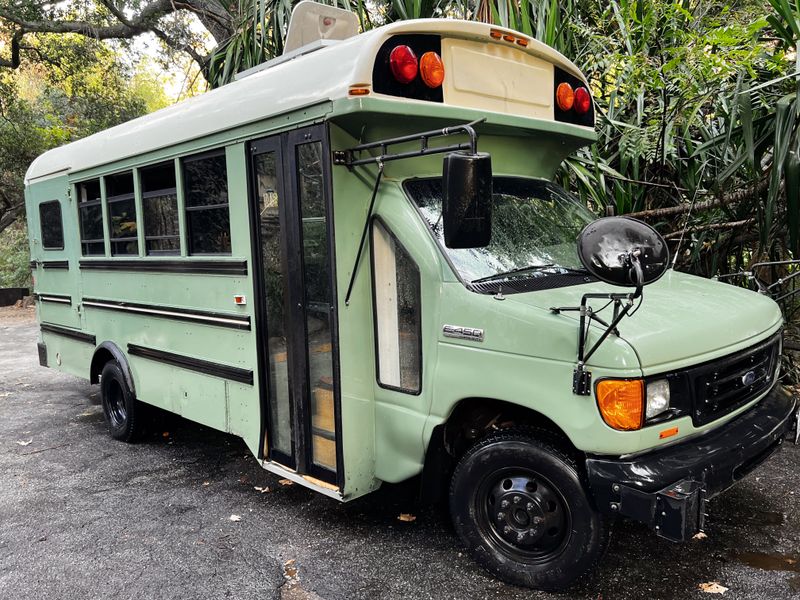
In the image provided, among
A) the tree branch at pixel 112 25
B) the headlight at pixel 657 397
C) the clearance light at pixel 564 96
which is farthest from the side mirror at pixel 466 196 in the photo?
the tree branch at pixel 112 25

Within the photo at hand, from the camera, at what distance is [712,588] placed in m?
3.02

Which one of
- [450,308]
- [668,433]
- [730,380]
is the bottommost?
[668,433]

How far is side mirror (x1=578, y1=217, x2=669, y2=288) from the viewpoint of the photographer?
8.31ft

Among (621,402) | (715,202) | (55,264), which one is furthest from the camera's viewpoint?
(55,264)

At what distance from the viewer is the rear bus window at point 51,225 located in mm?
6070

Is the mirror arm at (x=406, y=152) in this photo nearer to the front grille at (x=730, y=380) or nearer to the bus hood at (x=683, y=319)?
the bus hood at (x=683, y=319)

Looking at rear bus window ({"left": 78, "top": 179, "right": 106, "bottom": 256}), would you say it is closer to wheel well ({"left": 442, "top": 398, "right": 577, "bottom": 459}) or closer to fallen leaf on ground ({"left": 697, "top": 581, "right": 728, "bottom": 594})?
wheel well ({"left": 442, "top": 398, "right": 577, "bottom": 459})

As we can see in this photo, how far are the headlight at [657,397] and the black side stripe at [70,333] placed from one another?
4935 millimetres

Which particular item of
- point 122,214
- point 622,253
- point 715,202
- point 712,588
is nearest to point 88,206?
point 122,214

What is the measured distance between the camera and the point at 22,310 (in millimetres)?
15828

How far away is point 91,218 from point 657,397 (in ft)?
16.3

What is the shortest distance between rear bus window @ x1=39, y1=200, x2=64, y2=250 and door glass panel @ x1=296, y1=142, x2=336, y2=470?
3746 millimetres

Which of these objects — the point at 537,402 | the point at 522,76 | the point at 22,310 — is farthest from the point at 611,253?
the point at 22,310

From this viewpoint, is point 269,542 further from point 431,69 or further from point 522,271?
point 431,69
